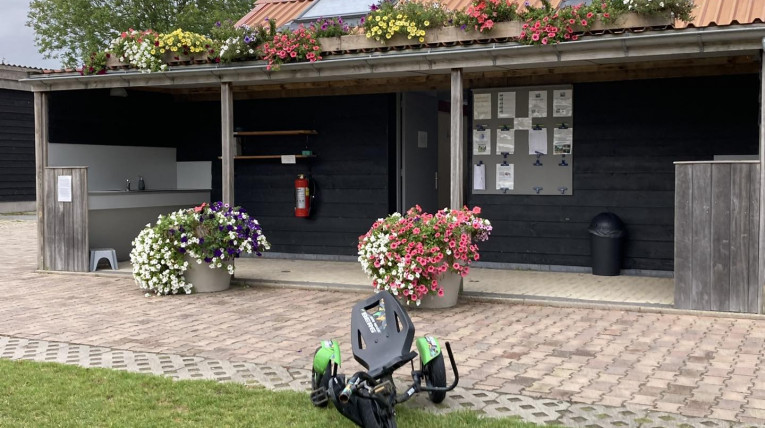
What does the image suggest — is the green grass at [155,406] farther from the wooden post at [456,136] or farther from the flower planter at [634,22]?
the flower planter at [634,22]

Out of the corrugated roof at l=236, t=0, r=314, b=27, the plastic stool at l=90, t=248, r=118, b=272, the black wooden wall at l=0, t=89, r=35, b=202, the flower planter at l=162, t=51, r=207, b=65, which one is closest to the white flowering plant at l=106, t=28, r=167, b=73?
the flower planter at l=162, t=51, r=207, b=65

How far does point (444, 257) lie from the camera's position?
325 inches

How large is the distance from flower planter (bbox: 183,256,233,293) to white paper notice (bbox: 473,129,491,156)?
3.53 m

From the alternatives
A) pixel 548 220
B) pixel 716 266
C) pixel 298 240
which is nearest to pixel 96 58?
pixel 298 240

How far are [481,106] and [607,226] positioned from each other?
223 centimetres

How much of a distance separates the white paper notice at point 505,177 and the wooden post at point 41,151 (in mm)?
5707

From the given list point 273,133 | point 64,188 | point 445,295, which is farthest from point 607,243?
point 64,188

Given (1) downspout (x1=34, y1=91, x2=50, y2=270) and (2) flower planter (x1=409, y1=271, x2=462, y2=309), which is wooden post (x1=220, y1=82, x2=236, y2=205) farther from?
(2) flower planter (x1=409, y1=271, x2=462, y2=309)

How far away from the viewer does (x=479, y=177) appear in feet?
36.5

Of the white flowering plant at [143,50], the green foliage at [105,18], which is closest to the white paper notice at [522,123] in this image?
the white flowering plant at [143,50]

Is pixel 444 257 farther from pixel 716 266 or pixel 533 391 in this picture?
pixel 533 391

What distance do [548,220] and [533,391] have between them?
566 cm

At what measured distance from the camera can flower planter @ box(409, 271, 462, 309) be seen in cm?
833

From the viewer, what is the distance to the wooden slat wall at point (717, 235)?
7.67 metres
